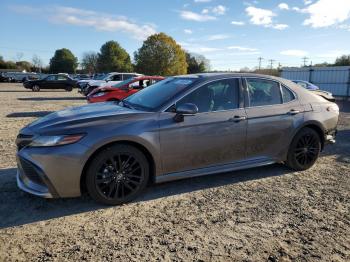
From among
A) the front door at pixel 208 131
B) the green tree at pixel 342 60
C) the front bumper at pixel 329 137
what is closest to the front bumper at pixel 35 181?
the front door at pixel 208 131

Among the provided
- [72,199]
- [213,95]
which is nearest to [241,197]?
[213,95]

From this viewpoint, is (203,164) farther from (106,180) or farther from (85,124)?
(85,124)

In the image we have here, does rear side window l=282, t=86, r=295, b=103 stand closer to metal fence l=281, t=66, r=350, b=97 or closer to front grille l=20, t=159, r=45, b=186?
front grille l=20, t=159, r=45, b=186

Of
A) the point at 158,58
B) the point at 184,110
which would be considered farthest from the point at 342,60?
the point at 184,110

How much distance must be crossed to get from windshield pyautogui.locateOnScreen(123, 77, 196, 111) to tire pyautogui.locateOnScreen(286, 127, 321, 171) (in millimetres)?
2066

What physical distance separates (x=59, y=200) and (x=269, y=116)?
10.6ft

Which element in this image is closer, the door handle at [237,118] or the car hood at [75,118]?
the car hood at [75,118]

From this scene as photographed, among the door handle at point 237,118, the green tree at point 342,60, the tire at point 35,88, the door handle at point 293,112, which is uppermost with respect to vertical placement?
the green tree at point 342,60

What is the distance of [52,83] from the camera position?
30203 mm

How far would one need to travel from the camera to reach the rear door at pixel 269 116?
5.12m

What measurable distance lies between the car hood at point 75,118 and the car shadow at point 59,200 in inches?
35.7

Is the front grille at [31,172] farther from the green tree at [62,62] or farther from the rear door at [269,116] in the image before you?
the green tree at [62,62]

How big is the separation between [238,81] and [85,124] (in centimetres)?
239

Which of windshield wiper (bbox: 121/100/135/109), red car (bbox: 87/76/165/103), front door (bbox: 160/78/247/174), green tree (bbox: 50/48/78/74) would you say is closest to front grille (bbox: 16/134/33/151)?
windshield wiper (bbox: 121/100/135/109)
